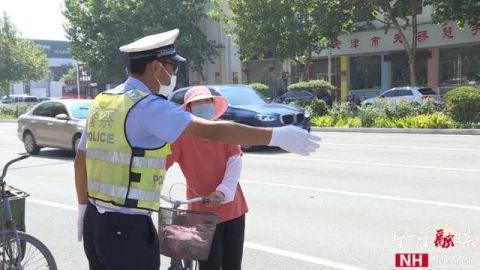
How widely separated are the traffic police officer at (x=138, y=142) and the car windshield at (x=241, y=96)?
38.4ft

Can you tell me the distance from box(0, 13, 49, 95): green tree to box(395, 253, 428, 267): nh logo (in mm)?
46554

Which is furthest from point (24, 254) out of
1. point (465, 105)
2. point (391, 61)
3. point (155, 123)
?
point (391, 61)

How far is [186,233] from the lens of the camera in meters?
2.83

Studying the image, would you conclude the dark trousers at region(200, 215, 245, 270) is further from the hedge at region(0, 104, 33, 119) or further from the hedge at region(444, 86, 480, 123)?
the hedge at region(0, 104, 33, 119)

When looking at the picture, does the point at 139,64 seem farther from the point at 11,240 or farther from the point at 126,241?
the point at 11,240

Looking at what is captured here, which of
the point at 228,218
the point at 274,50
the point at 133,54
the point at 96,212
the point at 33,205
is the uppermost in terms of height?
the point at 274,50

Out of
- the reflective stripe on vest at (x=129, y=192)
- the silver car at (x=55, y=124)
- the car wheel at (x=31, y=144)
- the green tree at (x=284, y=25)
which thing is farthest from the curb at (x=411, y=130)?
the reflective stripe on vest at (x=129, y=192)

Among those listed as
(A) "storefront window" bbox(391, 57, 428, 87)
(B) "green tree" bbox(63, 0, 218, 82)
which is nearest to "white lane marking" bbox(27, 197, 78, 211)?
(A) "storefront window" bbox(391, 57, 428, 87)

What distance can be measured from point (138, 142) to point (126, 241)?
17.3 inches

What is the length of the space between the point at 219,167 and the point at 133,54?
3.48 feet

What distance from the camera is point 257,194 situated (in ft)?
26.7

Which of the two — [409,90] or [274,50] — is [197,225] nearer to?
[409,90]

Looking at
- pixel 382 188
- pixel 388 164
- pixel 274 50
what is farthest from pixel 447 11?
pixel 382 188

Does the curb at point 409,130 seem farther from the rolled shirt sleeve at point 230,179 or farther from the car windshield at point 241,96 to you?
the rolled shirt sleeve at point 230,179
